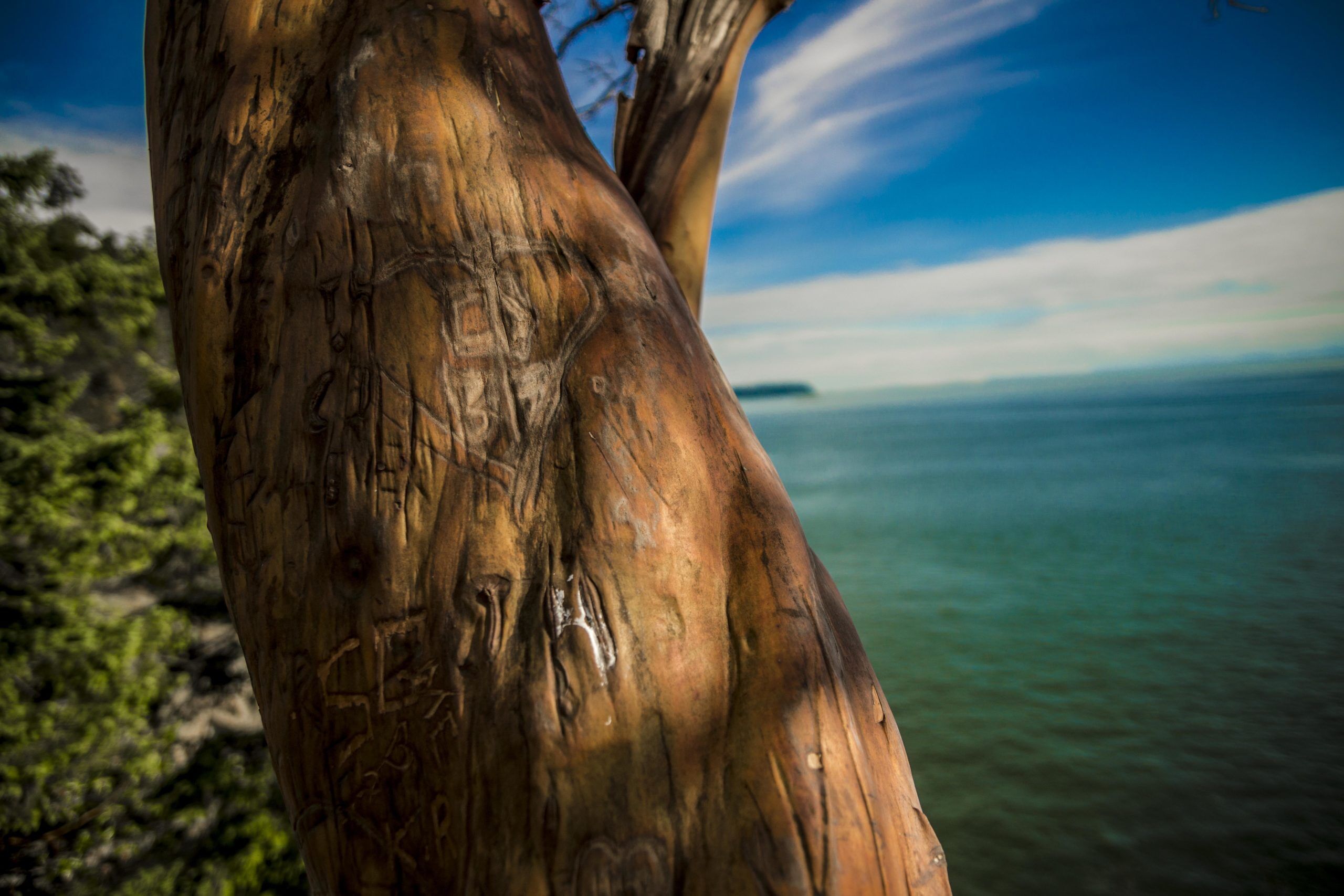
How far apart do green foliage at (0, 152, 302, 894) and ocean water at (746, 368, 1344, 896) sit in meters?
6.92

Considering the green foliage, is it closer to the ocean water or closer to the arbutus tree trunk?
the arbutus tree trunk

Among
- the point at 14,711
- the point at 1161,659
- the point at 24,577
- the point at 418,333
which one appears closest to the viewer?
the point at 418,333

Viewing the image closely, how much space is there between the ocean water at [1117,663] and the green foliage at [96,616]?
6.92 meters

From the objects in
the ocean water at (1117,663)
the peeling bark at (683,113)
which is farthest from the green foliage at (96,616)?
the ocean water at (1117,663)

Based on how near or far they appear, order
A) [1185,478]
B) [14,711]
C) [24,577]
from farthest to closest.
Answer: [1185,478] → [24,577] → [14,711]

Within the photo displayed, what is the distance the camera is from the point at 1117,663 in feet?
40.7

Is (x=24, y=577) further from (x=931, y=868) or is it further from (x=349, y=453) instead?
(x=931, y=868)

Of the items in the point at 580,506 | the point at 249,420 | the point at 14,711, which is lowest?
the point at 14,711

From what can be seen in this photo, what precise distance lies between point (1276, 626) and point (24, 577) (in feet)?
56.7

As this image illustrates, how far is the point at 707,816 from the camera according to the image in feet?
2.98

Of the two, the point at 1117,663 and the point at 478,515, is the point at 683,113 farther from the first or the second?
the point at 1117,663

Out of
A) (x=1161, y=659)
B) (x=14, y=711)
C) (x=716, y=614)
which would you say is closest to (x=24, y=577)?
(x=14, y=711)

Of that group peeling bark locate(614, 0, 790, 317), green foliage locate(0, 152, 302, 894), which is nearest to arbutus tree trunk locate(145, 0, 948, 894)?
peeling bark locate(614, 0, 790, 317)

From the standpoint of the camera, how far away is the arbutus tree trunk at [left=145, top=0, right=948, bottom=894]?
2.99 feet
